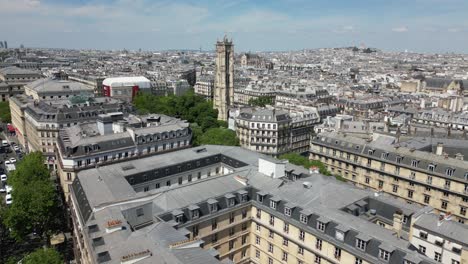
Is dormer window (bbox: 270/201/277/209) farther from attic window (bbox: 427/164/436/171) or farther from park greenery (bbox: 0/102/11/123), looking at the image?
park greenery (bbox: 0/102/11/123)

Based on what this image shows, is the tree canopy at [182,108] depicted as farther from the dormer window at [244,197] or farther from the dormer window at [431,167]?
the dormer window at [244,197]

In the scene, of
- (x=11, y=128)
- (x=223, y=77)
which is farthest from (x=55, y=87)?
(x=223, y=77)

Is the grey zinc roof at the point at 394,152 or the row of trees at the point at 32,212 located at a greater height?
the grey zinc roof at the point at 394,152

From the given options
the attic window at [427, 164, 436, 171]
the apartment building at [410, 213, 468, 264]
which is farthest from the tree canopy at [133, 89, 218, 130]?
the apartment building at [410, 213, 468, 264]

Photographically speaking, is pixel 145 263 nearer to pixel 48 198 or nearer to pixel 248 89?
pixel 48 198

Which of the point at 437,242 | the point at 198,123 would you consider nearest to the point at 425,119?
the point at 198,123

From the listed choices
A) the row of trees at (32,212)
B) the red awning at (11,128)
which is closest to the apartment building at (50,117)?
the red awning at (11,128)
